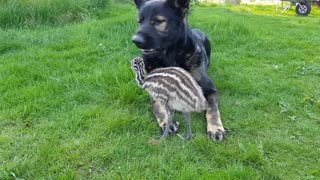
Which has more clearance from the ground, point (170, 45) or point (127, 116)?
point (170, 45)

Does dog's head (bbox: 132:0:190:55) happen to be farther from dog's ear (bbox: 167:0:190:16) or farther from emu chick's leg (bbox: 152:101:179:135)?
emu chick's leg (bbox: 152:101:179:135)

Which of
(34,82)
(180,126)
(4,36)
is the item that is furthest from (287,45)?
(4,36)

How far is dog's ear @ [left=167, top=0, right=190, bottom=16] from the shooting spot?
358 centimetres

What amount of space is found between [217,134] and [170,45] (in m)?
1.01

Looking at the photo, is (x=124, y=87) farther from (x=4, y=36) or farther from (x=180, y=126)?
(x=4, y=36)

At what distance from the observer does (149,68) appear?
391cm

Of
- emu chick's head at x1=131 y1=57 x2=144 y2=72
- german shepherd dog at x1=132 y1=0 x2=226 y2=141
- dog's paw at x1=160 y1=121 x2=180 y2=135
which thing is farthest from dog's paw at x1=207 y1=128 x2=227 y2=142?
emu chick's head at x1=131 y1=57 x2=144 y2=72

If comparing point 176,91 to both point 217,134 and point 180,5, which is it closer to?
point 217,134

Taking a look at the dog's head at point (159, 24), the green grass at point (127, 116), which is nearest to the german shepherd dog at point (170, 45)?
the dog's head at point (159, 24)

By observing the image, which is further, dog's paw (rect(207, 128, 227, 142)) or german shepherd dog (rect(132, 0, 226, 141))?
german shepherd dog (rect(132, 0, 226, 141))

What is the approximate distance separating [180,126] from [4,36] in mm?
3919

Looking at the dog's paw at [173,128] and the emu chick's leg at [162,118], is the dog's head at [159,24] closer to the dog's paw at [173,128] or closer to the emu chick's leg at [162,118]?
the emu chick's leg at [162,118]

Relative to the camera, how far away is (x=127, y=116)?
3596 mm

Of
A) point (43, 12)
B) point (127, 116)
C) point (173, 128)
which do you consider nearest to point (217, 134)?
point (173, 128)
